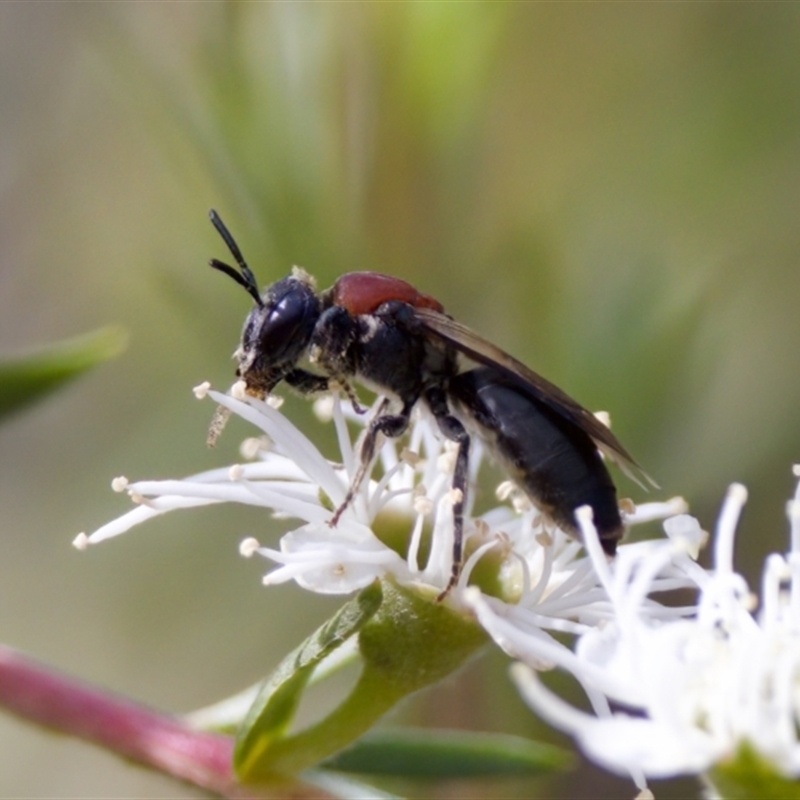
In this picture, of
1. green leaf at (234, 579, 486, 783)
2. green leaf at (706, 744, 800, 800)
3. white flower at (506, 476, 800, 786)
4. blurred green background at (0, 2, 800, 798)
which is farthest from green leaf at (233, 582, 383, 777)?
blurred green background at (0, 2, 800, 798)

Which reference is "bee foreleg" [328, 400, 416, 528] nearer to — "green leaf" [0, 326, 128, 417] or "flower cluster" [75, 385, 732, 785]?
"flower cluster" [75, 385, 732, 785]

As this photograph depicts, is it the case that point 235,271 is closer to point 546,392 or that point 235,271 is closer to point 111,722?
point 546,392

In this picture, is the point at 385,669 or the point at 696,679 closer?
the point at 696,679

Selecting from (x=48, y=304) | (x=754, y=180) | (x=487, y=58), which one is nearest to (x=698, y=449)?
(x=754, y=180)

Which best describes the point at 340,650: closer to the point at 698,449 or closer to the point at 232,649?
the point at 698,449

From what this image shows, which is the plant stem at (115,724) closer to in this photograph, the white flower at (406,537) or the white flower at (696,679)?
the white flower at (406,537)

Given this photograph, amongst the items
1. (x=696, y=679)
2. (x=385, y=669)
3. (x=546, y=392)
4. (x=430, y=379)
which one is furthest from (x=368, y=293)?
(x=696, y=679)
